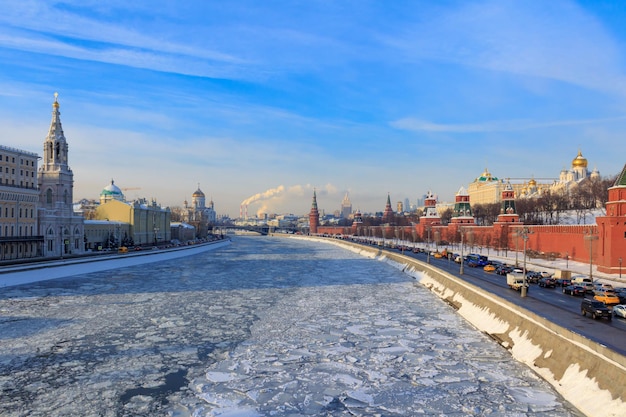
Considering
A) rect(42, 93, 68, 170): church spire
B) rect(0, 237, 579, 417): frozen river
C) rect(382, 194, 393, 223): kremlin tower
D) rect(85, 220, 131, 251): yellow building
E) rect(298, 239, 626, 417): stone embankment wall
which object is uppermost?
rect(42, 93, 68, 170): church spire

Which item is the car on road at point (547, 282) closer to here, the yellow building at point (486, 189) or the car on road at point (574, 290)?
the car on road at point (574, 290)

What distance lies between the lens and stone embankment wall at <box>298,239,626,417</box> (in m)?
14.9

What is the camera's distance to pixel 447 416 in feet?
48.6

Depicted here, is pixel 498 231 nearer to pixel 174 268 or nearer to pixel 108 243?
pixel 174 268

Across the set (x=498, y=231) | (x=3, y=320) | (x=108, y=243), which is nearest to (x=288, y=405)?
(x=3, y=320)

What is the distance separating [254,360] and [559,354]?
11.2 meters

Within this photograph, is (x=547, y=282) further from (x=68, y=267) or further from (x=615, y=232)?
(x=68, y=267)

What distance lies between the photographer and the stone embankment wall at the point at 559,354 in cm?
1491

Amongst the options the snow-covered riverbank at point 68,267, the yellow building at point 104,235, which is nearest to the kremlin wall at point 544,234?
the snow-covered riverbank at point 68,267

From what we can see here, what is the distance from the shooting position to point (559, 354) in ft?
61.0

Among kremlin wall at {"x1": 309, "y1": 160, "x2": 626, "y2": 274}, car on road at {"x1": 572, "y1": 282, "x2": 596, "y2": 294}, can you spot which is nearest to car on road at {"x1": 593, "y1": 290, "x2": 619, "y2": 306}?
car on road at {"x1": 572, "y1": 282, "x2": 596, "y2": 294}

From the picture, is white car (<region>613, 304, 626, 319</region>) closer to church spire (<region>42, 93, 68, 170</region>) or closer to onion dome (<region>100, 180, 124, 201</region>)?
church spire (<region>42, 93, 68, 170</region>)

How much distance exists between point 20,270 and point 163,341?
33942 mm

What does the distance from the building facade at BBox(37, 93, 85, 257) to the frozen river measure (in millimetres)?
32755
